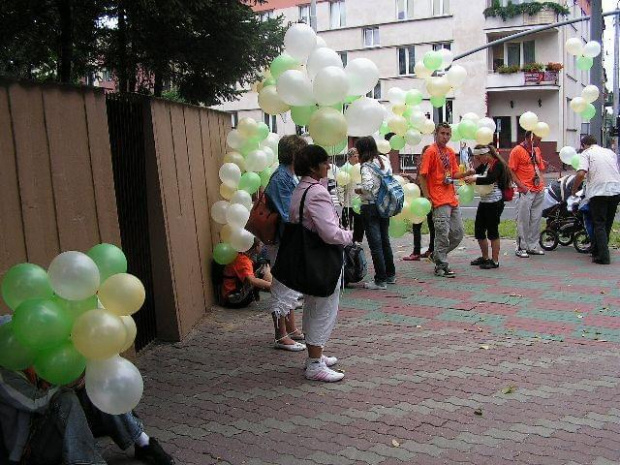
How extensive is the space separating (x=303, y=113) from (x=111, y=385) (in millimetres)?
2968

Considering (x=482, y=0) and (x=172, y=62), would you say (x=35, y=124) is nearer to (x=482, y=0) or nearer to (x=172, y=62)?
(x=172, y=62)

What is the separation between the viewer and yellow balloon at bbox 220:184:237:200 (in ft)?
23.8

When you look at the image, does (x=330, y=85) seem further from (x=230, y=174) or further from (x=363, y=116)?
(x=230, y=174)

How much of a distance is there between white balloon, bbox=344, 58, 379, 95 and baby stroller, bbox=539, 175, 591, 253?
239 inches

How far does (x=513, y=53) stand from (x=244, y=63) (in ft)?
91.3

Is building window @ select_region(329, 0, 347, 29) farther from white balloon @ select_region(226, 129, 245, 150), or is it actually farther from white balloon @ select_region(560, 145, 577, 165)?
white balloon @ select_region(226, 129, 245, 150)

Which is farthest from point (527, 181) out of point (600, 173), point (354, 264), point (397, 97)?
point (354, 264)

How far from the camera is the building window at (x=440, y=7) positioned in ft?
118

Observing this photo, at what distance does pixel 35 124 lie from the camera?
418 centimetres

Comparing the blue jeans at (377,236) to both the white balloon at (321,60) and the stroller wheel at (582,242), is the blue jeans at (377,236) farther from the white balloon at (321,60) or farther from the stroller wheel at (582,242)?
the stroller wheel at (582,242)

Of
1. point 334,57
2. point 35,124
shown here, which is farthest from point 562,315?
point 35,124

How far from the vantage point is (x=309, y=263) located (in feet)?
15.7

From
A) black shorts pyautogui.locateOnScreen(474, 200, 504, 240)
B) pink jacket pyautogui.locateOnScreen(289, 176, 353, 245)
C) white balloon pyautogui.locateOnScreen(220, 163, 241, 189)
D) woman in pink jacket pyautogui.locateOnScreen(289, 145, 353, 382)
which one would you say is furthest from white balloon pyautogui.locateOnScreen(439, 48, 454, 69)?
pink jacket pyautogui.locateOnScreen(289, 176, 353, 245)

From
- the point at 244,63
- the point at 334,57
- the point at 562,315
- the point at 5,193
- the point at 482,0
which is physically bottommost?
the point at 562,315
